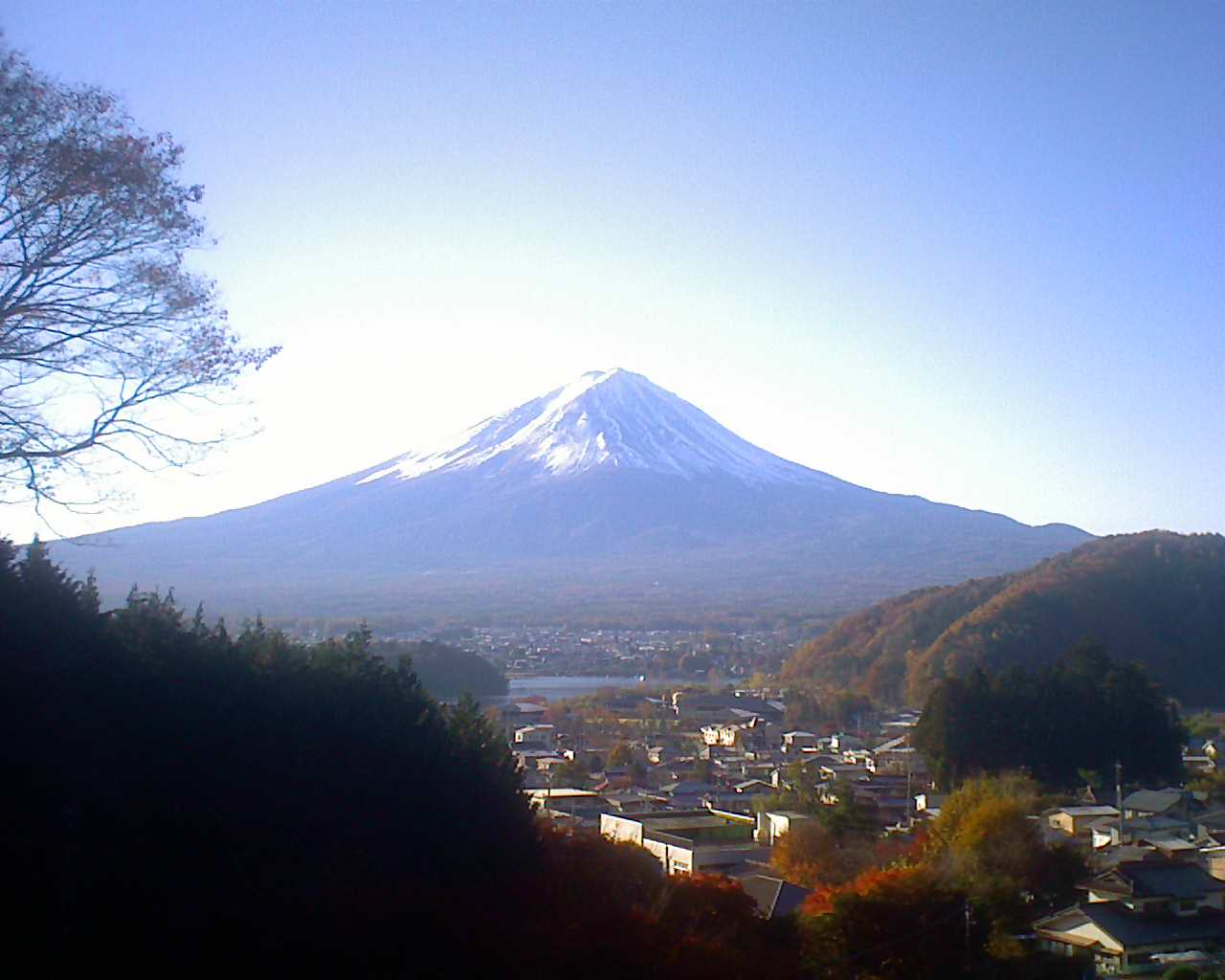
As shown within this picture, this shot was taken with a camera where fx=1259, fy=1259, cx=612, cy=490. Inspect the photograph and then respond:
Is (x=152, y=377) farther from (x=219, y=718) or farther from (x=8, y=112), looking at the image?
(x=219, y=718)

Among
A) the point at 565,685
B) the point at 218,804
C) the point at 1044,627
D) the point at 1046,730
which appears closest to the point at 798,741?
the point at 565,685

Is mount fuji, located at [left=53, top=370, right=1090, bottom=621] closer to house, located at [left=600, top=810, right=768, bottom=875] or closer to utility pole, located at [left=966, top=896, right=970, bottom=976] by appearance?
house, located at [left=600, top=810, right=768, bottom=875]

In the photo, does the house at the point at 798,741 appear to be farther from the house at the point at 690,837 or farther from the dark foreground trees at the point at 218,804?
the dark foreground trees at the point at 218,804

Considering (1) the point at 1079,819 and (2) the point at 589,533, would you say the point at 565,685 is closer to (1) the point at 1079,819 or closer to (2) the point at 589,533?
(1) the point at 1079,819

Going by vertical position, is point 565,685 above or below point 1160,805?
above

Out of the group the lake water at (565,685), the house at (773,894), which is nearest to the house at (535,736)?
the lake water at (565,685)

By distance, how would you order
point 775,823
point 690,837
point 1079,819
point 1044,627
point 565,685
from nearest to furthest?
point 690,837 → point 775,823 → point 1079,819 → point 565,685 → point 1044,627

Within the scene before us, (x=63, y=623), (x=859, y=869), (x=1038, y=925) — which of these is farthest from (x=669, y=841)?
(x=63, y=623)
